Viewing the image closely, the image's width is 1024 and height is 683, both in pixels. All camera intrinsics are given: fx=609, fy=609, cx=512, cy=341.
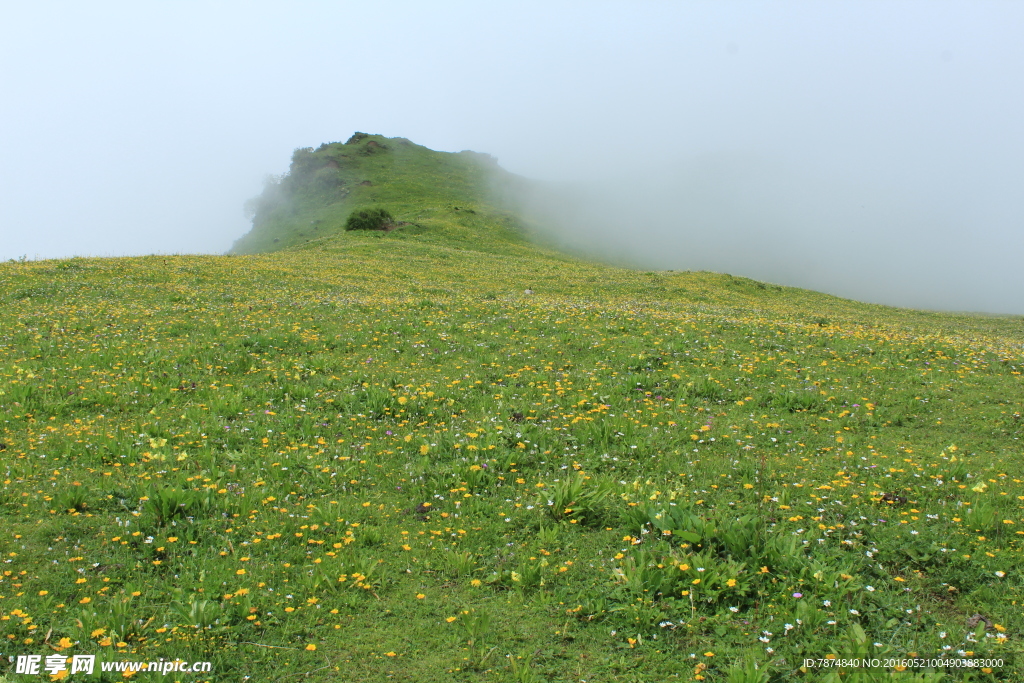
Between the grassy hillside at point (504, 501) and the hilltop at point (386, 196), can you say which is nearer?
the grassy hillside at point (504, 501)

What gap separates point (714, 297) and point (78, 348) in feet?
108

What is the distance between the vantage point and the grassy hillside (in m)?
5.48

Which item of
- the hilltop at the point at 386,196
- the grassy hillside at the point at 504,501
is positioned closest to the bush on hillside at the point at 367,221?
the hilltop at the point at 386,196

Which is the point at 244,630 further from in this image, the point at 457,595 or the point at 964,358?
the point at 964,358

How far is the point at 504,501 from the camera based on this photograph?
8.16 meters

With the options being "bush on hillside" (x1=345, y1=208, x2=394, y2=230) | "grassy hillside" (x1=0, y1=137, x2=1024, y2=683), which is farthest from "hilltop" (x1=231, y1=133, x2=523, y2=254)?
"grassy hillside" (x1=0, y1=137, x2=1024, y2=683)

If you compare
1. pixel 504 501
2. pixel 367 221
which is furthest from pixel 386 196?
pixel 504 501

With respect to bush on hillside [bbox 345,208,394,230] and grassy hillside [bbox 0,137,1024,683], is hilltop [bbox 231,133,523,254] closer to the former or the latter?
bush on hillside [bbox 345,208,394,230]

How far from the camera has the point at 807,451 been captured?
31.9 ft

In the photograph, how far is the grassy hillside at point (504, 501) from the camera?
548 cm

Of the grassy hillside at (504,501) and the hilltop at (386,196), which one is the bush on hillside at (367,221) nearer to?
the hilltop at (386,196)

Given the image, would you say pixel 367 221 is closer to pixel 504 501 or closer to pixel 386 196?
pixel 386 196

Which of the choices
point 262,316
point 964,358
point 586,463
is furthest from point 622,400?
point 262,316

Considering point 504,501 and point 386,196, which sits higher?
point 386,196
